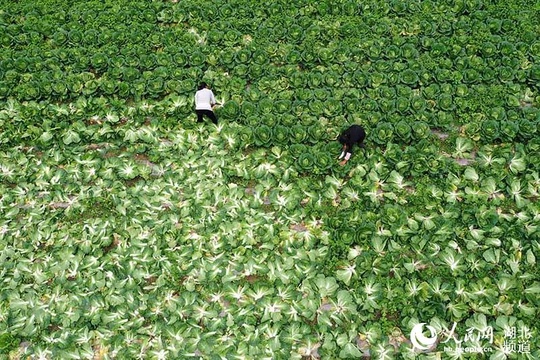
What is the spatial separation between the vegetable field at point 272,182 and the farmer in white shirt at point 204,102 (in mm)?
236

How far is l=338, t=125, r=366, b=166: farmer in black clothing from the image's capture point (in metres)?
6.79

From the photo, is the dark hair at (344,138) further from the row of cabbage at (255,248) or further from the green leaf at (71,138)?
the green leaf at (71,138)

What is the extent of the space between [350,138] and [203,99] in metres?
2.94

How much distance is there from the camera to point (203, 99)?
7.55 m

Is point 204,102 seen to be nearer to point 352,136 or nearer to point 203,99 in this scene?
point 203,99

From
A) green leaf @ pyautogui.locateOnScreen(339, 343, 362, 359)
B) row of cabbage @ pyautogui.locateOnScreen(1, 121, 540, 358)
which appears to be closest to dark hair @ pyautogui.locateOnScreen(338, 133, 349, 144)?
row of cabbage @ pyautogui.locateOnScreen(1, 121, 540, 358)

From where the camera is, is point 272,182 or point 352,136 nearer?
point 352,136

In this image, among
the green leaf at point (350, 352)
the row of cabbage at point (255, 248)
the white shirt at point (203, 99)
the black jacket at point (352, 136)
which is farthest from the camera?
the white shirt at point (203, 99)

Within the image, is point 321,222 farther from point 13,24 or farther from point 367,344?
point 13,24

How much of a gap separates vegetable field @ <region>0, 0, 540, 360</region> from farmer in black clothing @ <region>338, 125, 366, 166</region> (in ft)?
0.79

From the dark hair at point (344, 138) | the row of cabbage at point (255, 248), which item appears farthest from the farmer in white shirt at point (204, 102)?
the dark hair at point (344, 138)

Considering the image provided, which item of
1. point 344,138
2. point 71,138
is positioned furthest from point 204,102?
point 344,138

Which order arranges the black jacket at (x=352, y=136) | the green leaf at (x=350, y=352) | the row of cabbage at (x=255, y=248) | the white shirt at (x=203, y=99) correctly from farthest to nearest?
the white shirt at (x=203, y=99), the black jacket at (x=352, y=136), the row of cabbage at (x=255, y=248), the green leaf at (x=350, y=352)

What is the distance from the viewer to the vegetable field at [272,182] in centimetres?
550
